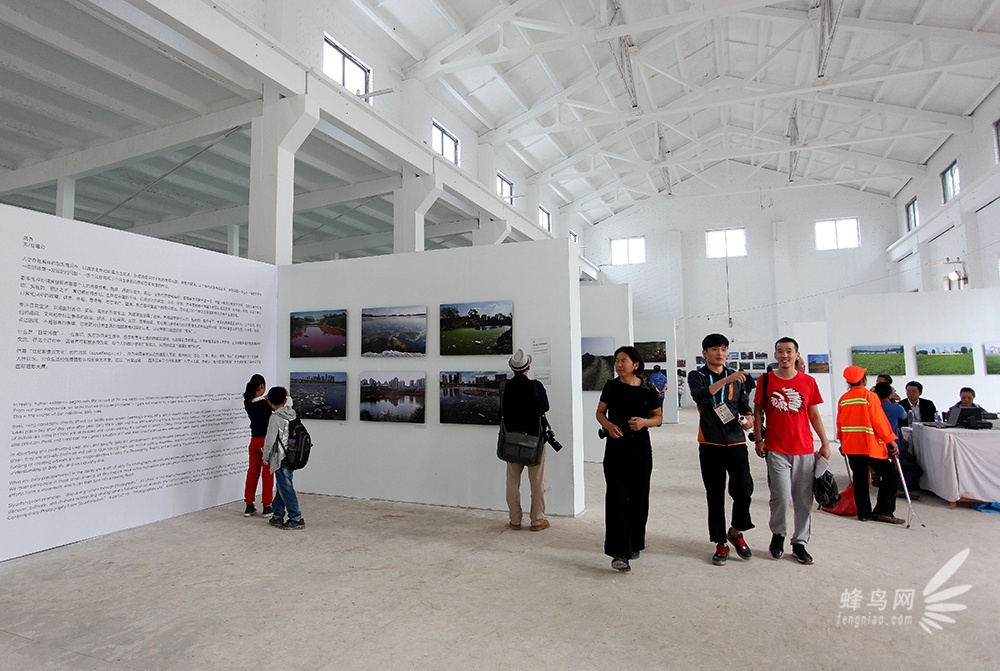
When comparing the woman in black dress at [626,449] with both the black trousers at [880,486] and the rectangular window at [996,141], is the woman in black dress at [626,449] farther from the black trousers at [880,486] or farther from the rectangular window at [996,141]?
the rectangular window at [996,141]

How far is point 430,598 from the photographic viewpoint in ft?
11.9

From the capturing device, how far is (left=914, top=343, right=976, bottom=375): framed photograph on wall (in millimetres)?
11547

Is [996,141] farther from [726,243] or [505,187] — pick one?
[505,187]

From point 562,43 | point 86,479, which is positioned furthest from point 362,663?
point 562,43

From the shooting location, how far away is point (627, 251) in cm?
2452

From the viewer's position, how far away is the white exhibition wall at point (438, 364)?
584 cm

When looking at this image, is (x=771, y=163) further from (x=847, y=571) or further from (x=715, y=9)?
(x=847, y=571)

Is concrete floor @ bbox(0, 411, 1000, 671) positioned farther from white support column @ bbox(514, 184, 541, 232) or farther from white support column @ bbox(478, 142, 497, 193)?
white support column @ bbox(514, 184, 541, 232)

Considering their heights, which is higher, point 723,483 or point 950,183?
point 950,183

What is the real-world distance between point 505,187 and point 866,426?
1318cm

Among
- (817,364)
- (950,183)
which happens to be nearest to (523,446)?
(817,364)

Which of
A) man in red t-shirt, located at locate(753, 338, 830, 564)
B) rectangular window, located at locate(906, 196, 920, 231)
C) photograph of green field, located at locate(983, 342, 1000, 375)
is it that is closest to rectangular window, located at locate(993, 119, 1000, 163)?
photograph of green field, located at locate(983, 342, 1000, 375)

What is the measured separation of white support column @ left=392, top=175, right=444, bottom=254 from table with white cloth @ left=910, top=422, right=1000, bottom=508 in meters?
8.43

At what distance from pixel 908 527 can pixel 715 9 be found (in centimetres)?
815
